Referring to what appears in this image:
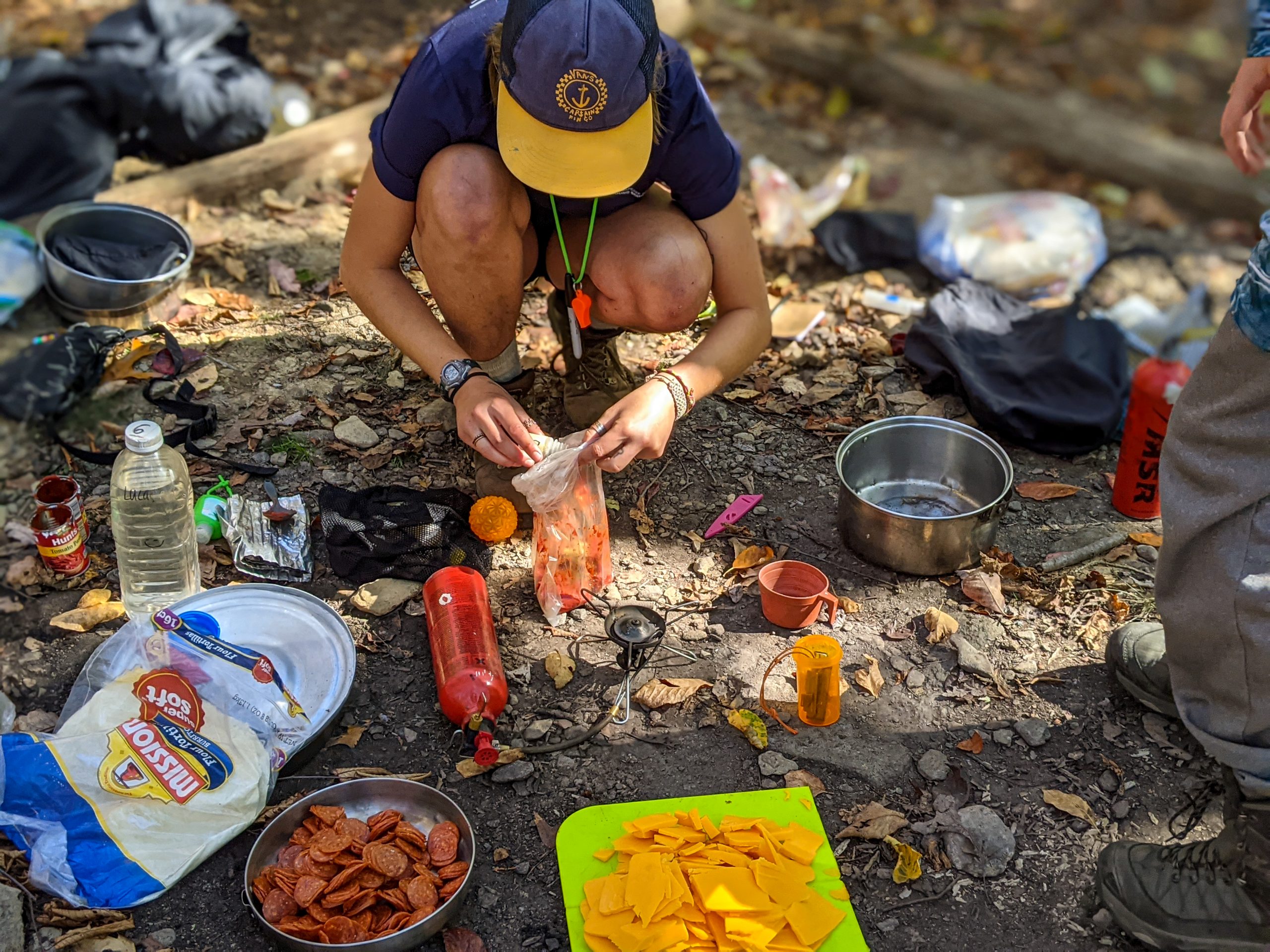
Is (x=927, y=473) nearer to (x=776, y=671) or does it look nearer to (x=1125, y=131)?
(x=776, y=671)

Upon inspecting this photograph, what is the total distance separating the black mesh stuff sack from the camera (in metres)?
3.20

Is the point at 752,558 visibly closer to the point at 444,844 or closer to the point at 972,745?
the point at 972,745

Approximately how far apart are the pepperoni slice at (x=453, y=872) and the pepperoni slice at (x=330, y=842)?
0.67ft

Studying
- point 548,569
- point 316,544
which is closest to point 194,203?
point 316,544

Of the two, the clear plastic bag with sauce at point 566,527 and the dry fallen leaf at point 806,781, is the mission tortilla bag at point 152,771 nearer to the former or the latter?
the clear plastic bag with sauce at point 566,527

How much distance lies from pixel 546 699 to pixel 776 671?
0.60 metres

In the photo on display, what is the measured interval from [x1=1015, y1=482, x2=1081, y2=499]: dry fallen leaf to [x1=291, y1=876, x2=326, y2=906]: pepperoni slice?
242 centimetres

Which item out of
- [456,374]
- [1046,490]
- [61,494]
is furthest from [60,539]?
[1046,490]

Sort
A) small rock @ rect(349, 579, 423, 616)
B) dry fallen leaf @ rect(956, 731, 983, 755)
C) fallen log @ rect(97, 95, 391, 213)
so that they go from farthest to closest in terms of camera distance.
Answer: fallen log @ rect(97, 95, 391, 213)
small rock @ rect(349, 579, 423, 616)
dry fallen leaf @ rect(956, 731, 983, 755)

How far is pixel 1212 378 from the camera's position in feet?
7.52

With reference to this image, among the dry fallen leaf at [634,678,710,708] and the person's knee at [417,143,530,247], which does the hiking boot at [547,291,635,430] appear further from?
the dry fallen leaf at [634,678,710,708]

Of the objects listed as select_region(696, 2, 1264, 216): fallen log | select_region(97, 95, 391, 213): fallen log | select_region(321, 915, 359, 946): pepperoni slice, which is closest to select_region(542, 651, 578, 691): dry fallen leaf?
select_region(321, 915, 359, 946): pepperoni slice

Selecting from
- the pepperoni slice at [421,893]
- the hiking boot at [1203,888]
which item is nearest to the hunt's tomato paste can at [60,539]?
the pepperoni slice at [421,893]

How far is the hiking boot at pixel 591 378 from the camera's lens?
3.67 meters
